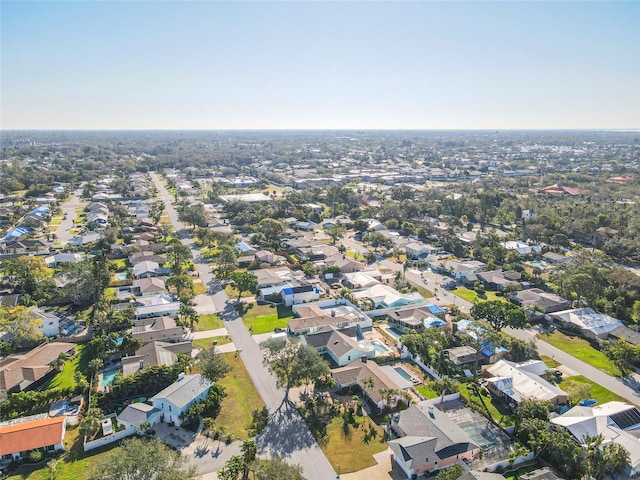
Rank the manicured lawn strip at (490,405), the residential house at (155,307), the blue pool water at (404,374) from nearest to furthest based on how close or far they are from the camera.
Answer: the manicured lawn strip at (490,405), the blue pool water at (404,374), the residential house at (155,307)

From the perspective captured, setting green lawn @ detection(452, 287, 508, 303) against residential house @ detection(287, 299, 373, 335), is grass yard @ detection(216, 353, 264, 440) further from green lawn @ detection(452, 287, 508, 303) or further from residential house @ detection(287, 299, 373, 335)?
green lawn @ detection(452, 287, 508, 303)

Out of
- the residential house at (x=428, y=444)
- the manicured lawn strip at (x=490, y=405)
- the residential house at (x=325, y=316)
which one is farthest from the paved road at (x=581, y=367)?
the residential house at (x=428, y=444)

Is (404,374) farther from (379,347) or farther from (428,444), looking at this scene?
(428,444)

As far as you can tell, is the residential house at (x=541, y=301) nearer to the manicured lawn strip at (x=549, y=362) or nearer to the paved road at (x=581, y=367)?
the paved road at (x=581, y=367)

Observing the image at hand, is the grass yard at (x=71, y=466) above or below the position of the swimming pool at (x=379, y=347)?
below

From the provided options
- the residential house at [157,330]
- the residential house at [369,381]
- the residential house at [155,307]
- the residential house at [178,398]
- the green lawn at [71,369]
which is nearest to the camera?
the residential house at [178,398]

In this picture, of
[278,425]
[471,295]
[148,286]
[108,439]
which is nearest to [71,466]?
[108,439]

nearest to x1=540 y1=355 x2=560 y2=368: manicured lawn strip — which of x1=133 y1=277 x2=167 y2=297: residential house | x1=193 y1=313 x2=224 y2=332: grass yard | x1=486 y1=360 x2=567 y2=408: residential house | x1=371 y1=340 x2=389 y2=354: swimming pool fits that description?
x1=486 y1=360 x2=567 y2=408: residential house
